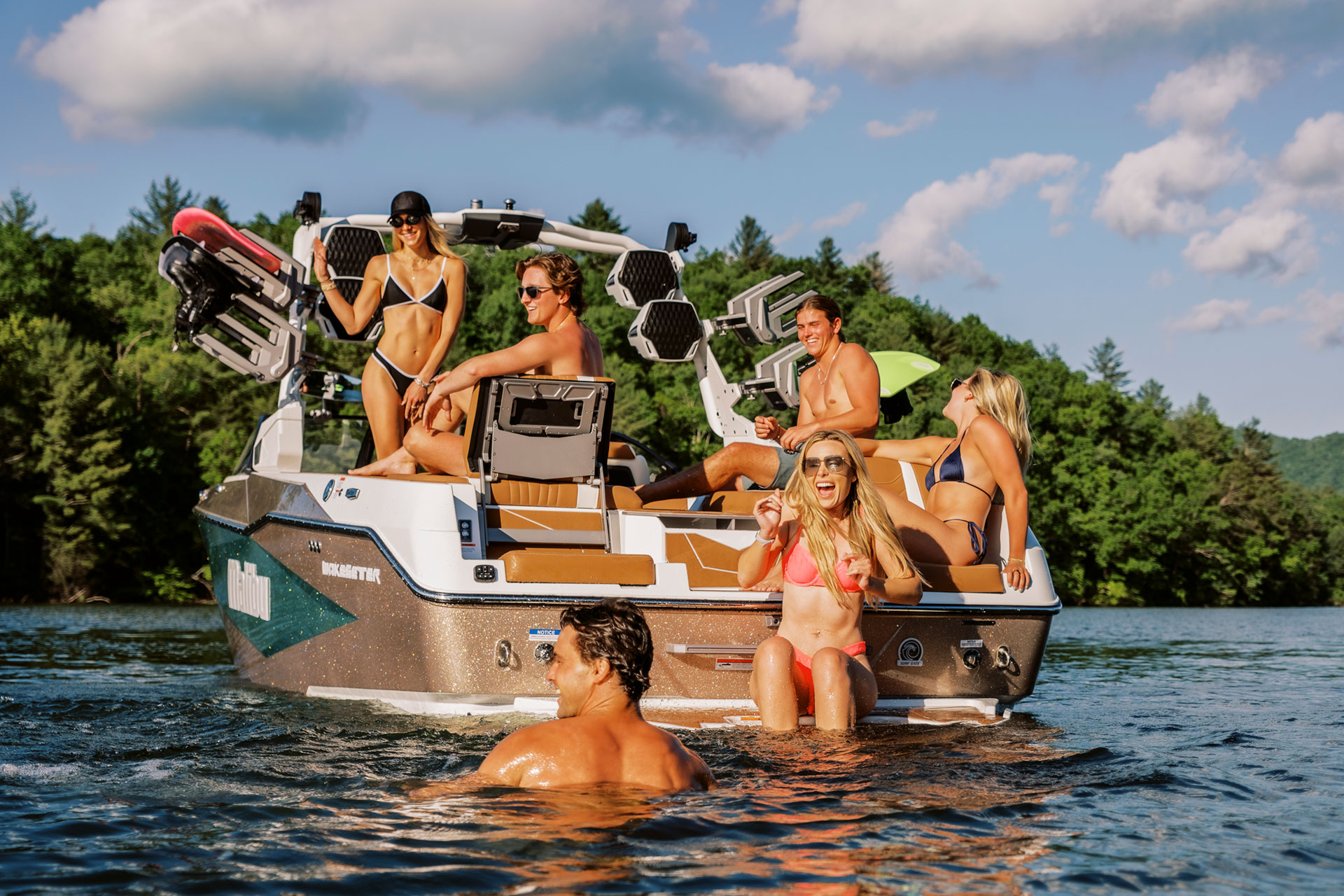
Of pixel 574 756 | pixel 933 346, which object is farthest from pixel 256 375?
pixel 933 346

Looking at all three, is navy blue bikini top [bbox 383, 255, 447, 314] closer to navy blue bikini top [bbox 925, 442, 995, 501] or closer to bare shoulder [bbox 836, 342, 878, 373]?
bare shoulder [bbox 836, 342, 878, 373]

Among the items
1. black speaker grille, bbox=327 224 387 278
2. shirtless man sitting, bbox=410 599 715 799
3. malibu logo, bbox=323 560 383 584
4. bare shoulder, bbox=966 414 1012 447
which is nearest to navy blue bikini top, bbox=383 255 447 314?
Answer: black speaker grille, bbox=327 224 387 278

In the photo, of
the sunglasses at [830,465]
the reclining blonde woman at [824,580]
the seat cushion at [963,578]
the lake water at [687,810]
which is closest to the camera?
the lake water at [687,810]

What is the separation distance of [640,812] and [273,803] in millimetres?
1268

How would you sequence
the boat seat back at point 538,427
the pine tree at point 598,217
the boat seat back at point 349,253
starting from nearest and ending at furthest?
1. the boat seat back at point 538,427
2. the boat seat back at point 349,253
3. the pine tree at point 598,217

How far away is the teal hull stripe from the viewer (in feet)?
23.0

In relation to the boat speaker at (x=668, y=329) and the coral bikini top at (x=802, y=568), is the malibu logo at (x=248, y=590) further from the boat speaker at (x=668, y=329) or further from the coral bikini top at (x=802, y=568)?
the coral bikini top at (x=802, y=568)

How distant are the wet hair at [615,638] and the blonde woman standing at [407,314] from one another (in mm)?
4052

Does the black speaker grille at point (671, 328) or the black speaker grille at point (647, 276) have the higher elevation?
the black speaker grille at point (647, 276)

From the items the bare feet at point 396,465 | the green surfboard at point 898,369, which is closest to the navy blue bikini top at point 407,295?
the bare feet at point 396,465

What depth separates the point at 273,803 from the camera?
438cm

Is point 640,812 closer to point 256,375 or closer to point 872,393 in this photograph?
point 872,393

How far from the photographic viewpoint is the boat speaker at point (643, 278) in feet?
30.0

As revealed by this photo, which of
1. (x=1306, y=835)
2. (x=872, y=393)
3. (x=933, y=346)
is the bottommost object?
(x=1306, y=835)
